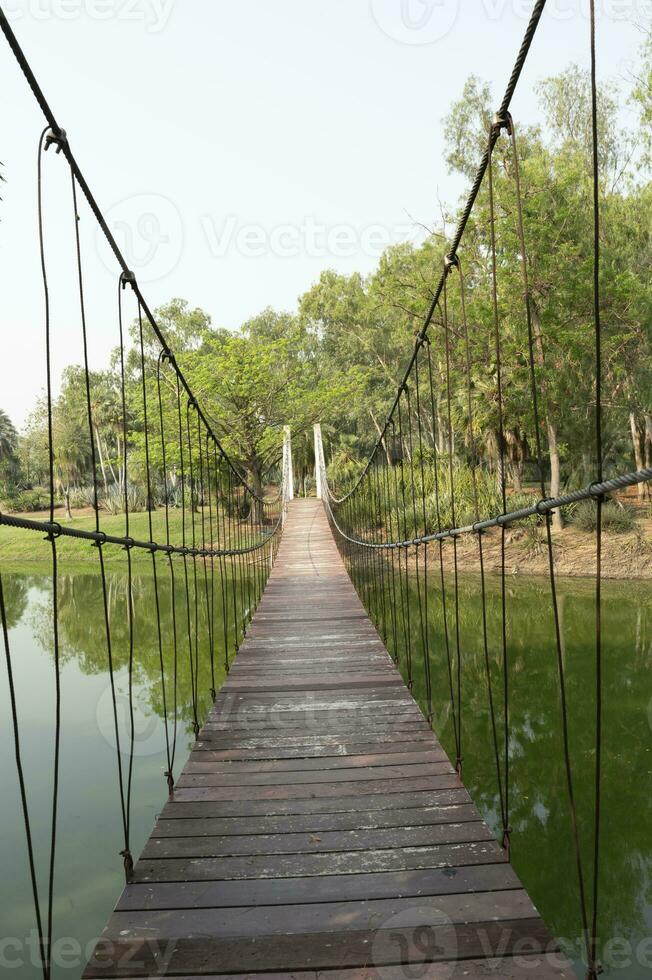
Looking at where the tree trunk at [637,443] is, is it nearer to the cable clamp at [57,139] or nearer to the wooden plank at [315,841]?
the wooden plank at [315,841]

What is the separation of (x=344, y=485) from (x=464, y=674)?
11.1 m

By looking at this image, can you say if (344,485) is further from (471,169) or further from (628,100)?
(628,100)

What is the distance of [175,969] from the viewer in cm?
113

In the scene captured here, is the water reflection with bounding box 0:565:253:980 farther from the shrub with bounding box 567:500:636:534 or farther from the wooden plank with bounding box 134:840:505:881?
the shrub with bounding box 567:500:636:534

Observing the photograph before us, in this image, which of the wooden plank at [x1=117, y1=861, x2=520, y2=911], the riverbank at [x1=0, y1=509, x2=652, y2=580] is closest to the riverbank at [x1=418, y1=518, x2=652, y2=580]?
the riverbank at [x1=0, y1=509, x2=652, y2=580]

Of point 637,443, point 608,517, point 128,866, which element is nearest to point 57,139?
point 128,866

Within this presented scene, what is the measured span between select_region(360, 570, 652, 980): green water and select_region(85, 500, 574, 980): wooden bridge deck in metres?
1.06

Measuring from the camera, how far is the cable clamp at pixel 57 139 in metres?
1.20

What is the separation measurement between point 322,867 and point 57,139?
4.90 feet

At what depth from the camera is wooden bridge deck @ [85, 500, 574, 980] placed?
115 centimetres

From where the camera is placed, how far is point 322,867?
1455mm

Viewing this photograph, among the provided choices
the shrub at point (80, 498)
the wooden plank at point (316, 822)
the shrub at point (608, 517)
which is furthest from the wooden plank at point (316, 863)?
the shrub at point (80, 498)

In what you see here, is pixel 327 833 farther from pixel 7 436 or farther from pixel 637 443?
pixel 7 436

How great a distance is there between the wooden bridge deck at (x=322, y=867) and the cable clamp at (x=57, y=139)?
4.56ft
